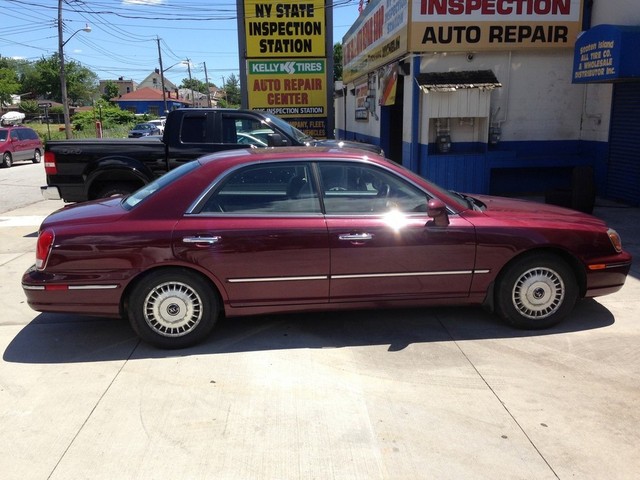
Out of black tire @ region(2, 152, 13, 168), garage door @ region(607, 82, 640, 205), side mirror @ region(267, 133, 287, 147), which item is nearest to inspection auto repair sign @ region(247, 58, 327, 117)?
garage door @ region(607, 82, 640, 205)

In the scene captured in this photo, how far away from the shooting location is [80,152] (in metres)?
8.44

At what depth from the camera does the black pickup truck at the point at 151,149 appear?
27.6ft

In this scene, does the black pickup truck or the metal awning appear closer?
the black pickup truck

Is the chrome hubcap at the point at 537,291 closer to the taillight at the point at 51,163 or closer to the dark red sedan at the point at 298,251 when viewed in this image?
the dark red sedan at the point at 298,251

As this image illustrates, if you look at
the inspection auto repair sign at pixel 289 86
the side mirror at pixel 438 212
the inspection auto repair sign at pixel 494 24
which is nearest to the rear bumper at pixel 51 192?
the side mirror at pixel 438 212

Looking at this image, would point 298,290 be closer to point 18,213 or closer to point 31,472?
point 31,472

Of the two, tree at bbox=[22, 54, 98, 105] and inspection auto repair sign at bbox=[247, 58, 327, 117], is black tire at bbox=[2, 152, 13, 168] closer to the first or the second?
inspection auto repair sign at bbox=[247, 58, 327, 117]

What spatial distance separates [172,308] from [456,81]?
8.66m

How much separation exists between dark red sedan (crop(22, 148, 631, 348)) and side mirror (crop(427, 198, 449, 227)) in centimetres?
1

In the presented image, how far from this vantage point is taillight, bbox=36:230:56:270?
14.2 ft

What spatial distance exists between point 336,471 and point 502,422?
3.70 ft

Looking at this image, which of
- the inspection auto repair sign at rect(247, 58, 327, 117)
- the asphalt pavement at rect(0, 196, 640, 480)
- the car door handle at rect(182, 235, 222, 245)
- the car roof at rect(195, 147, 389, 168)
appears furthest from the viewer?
the inspection auto repair sign at rect(247, 58, 327, 117)

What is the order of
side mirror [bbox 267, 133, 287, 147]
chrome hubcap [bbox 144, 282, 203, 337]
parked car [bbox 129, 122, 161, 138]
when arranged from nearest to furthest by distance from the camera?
1. chrome hubcap [bbox 144, 282, 203, 337]
2. side mirror [bbox 267, 133, 287, 147]
3. parked car [bbox 129, 122, 161, 138]

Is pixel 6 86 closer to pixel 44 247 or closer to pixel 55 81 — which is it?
pixel 55 81
